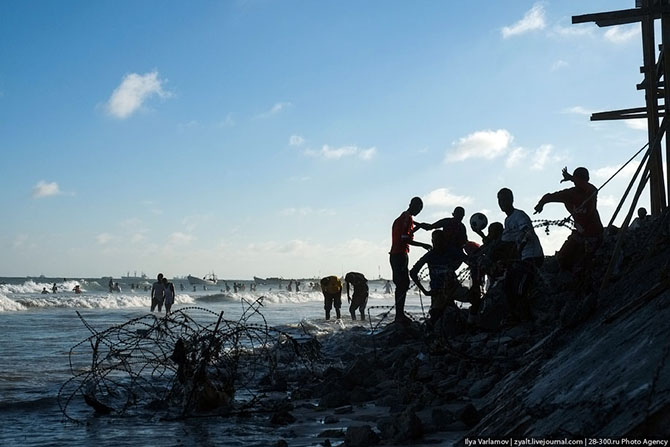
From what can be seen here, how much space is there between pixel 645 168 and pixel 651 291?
1.86 m

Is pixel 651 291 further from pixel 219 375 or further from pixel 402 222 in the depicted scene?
pixel 402 222

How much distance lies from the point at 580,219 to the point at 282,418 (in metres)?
4.14

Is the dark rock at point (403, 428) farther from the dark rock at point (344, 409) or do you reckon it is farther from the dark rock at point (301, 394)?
the dark rock at point (301, 394)

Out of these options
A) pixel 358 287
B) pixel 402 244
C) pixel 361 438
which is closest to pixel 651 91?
pixel 402 244

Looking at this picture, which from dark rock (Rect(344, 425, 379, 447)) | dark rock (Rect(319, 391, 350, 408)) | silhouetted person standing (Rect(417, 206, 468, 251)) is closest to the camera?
dark rock (Rect(344, 425, 379, 447))

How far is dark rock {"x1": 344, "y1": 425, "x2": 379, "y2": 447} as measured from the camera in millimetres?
4078

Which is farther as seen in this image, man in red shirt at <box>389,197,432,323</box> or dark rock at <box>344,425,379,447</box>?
man in red shirt at <box>389,197,432,323</box>

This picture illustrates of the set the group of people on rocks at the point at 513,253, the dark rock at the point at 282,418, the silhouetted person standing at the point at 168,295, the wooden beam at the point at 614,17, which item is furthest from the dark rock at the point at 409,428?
the silhouetted person standing at the point at 168,295

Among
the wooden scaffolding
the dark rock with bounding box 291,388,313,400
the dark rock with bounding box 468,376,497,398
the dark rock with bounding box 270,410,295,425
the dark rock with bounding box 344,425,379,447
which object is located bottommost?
the dark rock with bounding box 291,388,313,400

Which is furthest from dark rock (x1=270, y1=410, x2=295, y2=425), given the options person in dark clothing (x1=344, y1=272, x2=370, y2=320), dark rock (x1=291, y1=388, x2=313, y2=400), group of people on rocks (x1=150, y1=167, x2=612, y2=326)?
person in dark clothing (x1=344, y1=272, x2=370, y2=320)

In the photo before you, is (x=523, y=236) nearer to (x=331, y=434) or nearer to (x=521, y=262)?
(x=521, y=262)

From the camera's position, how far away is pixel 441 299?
7141 millimetres

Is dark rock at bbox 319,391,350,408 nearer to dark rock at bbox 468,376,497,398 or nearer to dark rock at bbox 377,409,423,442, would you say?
dark rock at bbox 468,376,497,398

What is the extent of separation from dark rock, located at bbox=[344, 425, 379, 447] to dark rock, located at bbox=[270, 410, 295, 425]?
4.14 feet
